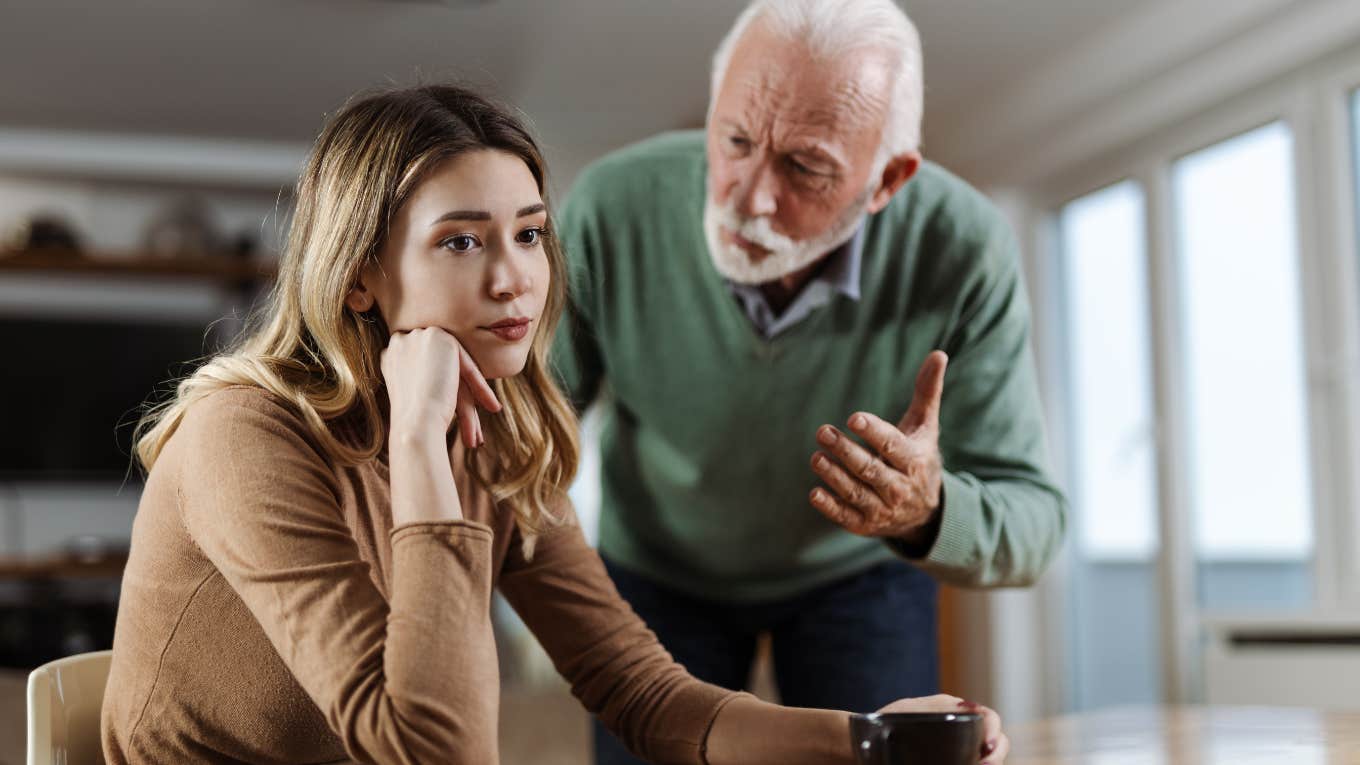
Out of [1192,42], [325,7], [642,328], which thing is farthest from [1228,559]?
[325,7]

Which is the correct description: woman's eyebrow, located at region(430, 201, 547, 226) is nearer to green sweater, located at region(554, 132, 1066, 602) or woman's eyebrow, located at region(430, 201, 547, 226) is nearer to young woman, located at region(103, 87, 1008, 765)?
young woman, located at region(103, 87, 1008, 765)

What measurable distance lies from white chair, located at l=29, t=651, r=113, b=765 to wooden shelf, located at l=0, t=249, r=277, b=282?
15.5 ft

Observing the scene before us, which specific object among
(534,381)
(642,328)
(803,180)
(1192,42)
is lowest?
(534,381)

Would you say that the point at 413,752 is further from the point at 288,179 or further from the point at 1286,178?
the point at 288,179

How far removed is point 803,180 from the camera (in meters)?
1.41

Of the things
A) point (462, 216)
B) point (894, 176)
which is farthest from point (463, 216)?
point (894, 176)

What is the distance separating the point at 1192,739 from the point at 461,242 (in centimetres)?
79

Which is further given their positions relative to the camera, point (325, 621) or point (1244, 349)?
point (1244, 349)

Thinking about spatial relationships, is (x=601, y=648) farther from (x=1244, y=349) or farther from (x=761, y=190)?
(x=1244, y=349)

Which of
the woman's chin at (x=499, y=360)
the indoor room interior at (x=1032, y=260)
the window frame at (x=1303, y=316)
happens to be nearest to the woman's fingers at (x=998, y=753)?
the woman's chin at (x=499, y=360)

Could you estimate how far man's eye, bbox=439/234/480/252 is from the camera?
3.39 ft

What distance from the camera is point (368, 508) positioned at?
1.10m

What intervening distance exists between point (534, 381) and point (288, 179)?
5158mm

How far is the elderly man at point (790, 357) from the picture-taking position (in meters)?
1.43
